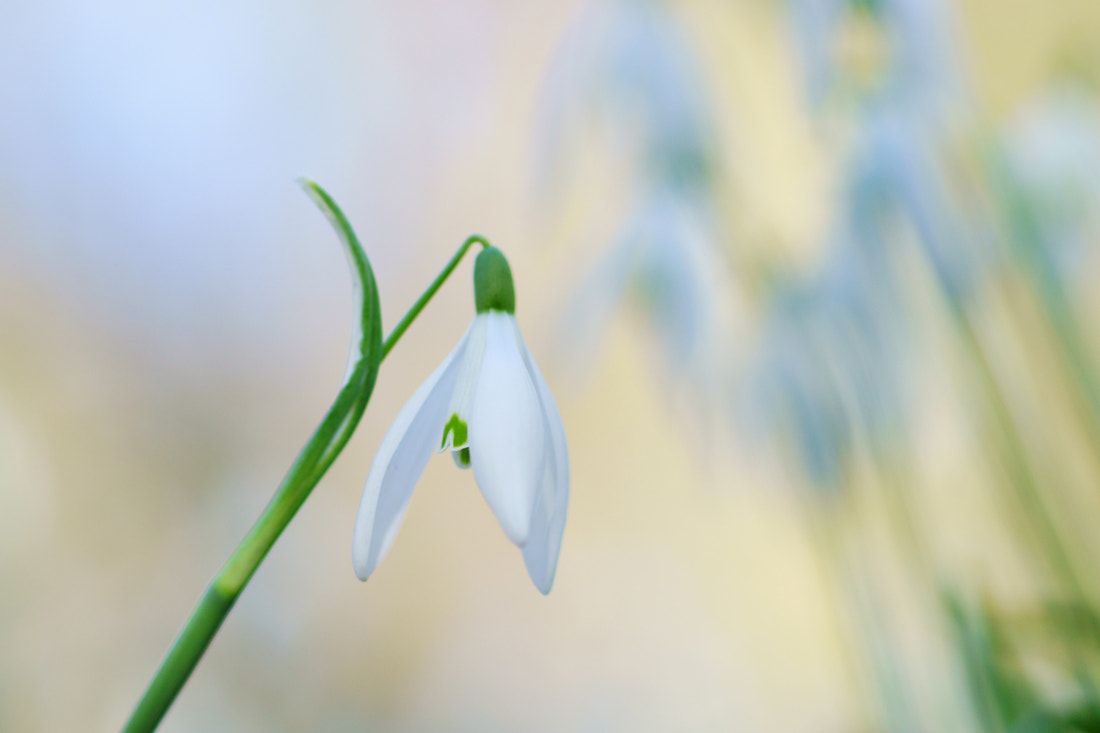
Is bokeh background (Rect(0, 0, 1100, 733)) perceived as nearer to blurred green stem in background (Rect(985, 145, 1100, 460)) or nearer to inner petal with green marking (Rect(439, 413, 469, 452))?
blurred green stem in background (Rect(985, 145, 1100, 460))

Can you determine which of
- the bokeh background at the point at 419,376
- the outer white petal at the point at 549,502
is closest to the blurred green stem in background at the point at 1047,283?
the bokeh background at the point at 419,376

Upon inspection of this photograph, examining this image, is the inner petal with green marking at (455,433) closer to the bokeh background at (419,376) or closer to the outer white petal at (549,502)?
the outer white petal at (549,502)

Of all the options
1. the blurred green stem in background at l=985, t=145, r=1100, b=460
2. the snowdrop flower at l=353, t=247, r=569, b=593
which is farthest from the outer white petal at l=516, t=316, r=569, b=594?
the blurred green stem in background at l=985, t=145, r=1100, b=460

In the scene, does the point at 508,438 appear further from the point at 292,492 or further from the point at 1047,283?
the point at 1047,283

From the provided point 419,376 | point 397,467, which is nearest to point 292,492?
point 397,467

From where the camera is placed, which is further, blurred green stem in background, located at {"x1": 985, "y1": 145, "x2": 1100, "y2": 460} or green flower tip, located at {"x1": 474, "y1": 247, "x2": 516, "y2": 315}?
blurred green stem in background, located at {"x1": 985, "y1": 145, "x2": 1100, "y2": 460}

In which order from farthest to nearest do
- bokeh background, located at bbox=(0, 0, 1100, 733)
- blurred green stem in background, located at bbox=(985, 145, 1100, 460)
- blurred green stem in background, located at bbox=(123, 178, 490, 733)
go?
bokeh background, located at bbox=(0, 0, 1100, 733) < blurred green stem in background, located at bbox=(985, 145, 1100, 460) < blurred green stem in background, located at bbox=(123, 178, 490, 733)
